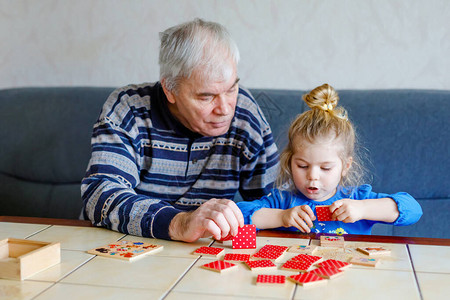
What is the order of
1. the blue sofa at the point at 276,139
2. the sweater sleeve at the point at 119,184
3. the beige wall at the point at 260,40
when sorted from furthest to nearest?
the beige wall at the point at 260,40
the blue sofa at the point at 276,139
the sweater sleeve at the point at 119,184

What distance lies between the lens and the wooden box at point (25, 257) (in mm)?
1122

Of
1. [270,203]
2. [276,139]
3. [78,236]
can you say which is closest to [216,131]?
[270,203]

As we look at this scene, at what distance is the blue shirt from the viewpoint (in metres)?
1.71

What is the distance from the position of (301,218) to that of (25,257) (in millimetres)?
790

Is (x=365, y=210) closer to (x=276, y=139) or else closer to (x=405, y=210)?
(x=405, y=210)

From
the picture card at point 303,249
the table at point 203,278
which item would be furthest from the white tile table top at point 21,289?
the picture card at point 303,249

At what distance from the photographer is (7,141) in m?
2.77

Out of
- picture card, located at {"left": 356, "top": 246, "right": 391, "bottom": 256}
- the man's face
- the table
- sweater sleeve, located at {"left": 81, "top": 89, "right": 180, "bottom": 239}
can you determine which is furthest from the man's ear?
picture card, located at {"left": 356, "top": 246, "right": 391, "bottom": 256}

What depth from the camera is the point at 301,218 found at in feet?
5.18

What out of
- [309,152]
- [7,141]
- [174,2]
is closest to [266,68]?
[174,2]

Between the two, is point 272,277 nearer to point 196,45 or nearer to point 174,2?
point 196,45

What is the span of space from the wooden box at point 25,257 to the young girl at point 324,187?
0.68 m

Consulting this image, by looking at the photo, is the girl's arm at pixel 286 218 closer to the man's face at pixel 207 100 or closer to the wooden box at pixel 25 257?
the man's face at pixel 207 100

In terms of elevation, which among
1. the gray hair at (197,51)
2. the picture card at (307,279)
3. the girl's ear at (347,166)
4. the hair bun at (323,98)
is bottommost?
the picture card at (307,279)
